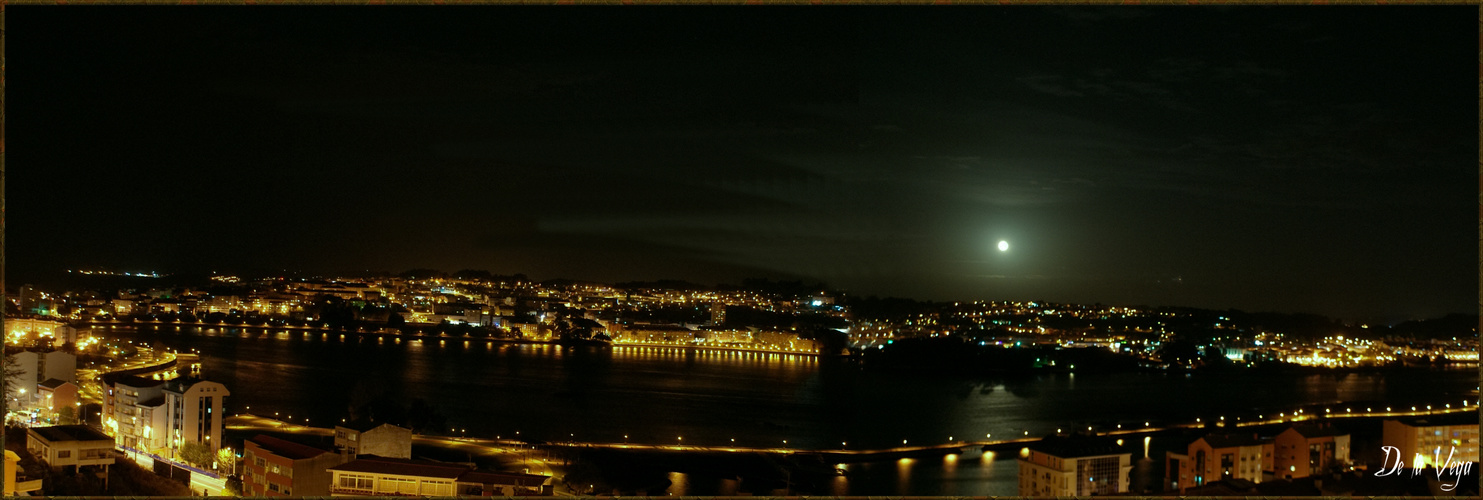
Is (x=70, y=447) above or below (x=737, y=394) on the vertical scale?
above

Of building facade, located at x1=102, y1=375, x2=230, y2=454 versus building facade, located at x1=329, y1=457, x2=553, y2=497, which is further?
building facade, located at x1=102, y1=375, x2=230, y2=454

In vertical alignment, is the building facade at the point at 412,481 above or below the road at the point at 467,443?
above

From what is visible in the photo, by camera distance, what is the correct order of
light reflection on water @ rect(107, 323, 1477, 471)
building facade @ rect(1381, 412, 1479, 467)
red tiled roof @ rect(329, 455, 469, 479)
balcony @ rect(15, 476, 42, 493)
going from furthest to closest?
1. light reflection on water @ rect(107, 323, 1477, 471)
2. building facade @ rect(1381, 412, 1479, 467)
3. red tiled roof @ rect(329, 455, 469, 479)
4. balcony @ rect(15, 476, 42, 493)

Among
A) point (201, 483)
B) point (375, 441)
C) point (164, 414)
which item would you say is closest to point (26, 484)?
point (201, 483)

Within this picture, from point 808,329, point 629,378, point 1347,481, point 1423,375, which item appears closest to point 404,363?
point 629,378

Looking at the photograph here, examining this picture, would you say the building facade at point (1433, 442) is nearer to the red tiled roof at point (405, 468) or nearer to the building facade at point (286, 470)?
the red tiled roof at point (405, 468)

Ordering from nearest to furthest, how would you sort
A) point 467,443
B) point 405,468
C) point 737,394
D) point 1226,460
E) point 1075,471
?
point 405,468 → point 1075,471 → point 1226,460 → point 467,443 → point 737,394

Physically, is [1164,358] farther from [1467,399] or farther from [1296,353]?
[1467,399]

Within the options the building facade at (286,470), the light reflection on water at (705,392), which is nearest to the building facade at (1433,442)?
the light reflection on water at (705,392)

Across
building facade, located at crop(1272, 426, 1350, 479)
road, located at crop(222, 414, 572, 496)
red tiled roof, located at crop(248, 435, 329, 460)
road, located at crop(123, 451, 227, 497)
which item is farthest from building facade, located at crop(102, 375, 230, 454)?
building facade, located at crop(1272, 426, 1350, 479)

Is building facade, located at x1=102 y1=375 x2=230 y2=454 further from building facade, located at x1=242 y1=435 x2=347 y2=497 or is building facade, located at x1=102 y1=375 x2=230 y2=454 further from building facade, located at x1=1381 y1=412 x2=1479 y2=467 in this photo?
building facade, located at x1=1381 y1=412 x2=1479 y2=467

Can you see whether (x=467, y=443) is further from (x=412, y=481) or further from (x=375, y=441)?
(x=412, y=481)
